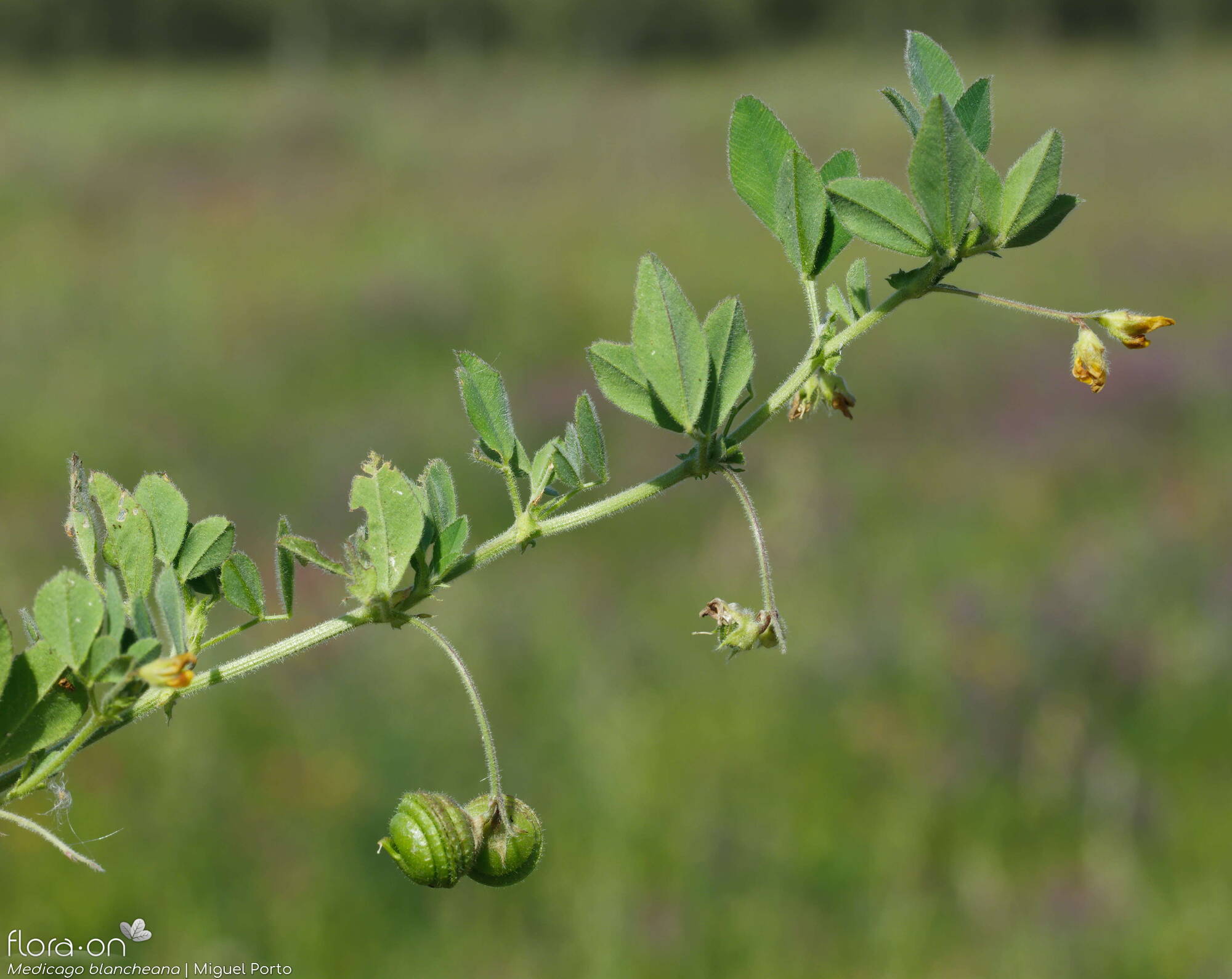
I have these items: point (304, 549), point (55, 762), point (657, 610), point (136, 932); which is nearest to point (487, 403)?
point (304, 549)

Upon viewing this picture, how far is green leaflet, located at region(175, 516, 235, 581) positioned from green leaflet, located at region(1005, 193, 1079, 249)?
1.92 feet

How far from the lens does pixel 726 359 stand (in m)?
0.83

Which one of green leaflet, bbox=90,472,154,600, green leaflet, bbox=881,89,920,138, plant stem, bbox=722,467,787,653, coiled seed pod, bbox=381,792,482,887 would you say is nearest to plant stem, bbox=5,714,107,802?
green leaflet, bbox=90,472,154,600

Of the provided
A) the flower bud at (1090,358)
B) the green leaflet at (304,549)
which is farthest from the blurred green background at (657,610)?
the flower bud at (1090,358)

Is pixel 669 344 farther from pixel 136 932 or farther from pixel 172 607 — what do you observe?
pixel 136 932

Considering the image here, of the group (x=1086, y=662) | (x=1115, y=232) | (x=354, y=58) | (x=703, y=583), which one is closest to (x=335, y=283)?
(x=703, y=583)

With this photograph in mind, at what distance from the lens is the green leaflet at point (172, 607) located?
2.41 feet

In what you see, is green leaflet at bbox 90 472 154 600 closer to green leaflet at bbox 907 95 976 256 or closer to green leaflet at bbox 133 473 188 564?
green leaflet at bbox 133 473 188 564

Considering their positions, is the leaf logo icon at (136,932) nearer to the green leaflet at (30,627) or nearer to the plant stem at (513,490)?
the green leaflet at (30,627)

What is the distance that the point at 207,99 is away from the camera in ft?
73.4

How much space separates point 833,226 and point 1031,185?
0.50 ft

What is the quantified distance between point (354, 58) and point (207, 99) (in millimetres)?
8944

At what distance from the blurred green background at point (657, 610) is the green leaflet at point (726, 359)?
9.13ft

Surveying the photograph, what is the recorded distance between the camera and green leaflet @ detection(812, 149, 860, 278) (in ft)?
2.83
